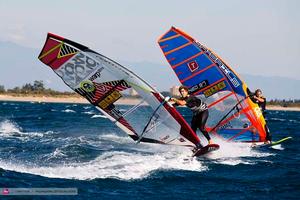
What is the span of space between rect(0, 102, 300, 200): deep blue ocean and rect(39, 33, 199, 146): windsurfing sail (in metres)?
0.34

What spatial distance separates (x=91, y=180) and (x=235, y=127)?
7855mm

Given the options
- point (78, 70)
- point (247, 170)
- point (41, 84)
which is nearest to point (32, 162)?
point (78, 70)

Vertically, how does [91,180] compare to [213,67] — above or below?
below

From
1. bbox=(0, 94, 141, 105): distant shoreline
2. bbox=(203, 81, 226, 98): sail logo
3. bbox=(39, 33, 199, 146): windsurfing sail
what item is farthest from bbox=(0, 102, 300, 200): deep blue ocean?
bbox=(0, 94, 141, 105): distant shoreline

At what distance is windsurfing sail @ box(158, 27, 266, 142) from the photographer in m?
16.1

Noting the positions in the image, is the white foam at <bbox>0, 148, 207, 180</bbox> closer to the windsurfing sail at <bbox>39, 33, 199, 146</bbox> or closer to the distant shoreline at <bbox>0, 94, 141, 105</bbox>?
the windsurfing sail at <bbox>39, 33, 199, 146</bbox>

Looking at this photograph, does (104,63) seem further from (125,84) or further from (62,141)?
(62,141)

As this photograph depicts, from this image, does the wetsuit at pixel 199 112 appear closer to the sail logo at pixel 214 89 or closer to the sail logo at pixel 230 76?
the sail logo at pixel 230 76

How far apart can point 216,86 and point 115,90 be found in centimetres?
470

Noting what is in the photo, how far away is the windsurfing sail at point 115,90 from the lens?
11695mm

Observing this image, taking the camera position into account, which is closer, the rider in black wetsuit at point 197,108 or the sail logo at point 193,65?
the rider in black wetsuit at point 197,108

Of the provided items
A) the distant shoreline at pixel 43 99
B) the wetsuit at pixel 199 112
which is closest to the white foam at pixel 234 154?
the wetsuit at pixel 199 112

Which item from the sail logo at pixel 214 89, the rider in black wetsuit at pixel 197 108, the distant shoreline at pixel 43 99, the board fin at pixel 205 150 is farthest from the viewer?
the distant shoreline at pixel 43 99

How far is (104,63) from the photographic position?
11.9m
